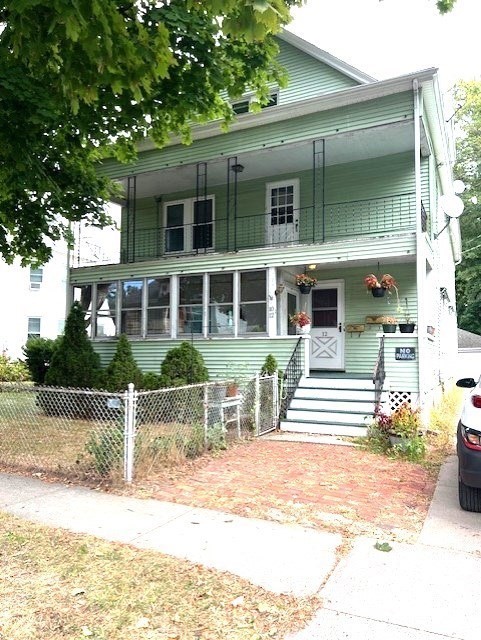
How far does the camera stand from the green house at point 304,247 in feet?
33.0

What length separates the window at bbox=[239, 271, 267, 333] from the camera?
11852 millimetres

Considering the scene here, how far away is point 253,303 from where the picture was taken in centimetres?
1195

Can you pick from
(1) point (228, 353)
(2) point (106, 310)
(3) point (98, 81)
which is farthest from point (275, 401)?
(3) point (98, 81)

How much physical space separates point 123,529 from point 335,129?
9.39 meters

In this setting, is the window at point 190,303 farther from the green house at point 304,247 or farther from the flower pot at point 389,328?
the flower pot at point 389,328

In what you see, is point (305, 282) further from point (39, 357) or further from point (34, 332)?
point (34, 332)

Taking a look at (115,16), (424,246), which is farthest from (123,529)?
(424,246)

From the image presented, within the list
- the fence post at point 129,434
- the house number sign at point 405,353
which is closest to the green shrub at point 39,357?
the house number sign at point 405,353

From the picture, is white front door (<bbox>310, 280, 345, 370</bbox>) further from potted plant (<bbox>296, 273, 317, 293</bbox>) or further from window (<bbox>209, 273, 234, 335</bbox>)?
window (<bbox>209, 273, 234, 335</bbox>)

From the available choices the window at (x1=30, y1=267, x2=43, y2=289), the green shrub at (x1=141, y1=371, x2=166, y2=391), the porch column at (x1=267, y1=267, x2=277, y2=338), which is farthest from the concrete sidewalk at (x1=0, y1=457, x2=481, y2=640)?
the window at (x1=30, y1=267, x2=43, y2=289)

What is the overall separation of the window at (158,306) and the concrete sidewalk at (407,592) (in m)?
9.65

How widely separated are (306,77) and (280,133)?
3159mm

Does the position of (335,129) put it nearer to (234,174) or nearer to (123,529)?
(234,174)

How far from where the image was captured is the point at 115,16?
12.4 feet
